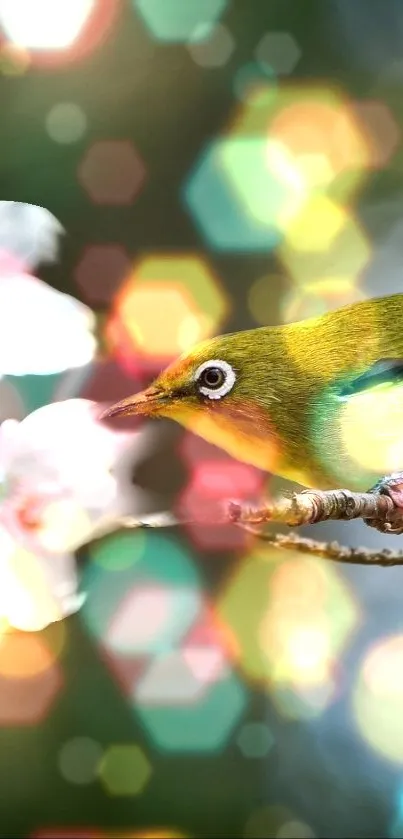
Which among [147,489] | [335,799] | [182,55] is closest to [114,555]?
[147,489]

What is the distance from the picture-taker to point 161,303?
884mm

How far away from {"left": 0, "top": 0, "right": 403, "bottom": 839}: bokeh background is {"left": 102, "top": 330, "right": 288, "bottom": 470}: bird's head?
0.03 metres

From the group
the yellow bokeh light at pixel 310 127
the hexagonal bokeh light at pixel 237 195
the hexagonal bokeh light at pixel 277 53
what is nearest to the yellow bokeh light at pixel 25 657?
the hexagonal bokeh light at pixel 237 195

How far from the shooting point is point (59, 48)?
0.91 m

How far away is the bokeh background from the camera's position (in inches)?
32.0

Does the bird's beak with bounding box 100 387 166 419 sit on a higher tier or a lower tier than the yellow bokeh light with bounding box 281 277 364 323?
lower

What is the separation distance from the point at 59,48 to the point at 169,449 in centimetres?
51

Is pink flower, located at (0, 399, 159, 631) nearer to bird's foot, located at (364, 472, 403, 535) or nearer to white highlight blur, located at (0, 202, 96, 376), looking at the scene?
white highlight blur, located at (0, 202, 96, 376)

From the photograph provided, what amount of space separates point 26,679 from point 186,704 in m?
0.18

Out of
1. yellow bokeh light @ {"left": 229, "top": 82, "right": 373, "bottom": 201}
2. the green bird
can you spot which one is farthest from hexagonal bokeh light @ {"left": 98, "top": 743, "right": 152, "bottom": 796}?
yellow bokeh light @ {"left": 229, "top": 82, "right": 373, "bottom": 201}

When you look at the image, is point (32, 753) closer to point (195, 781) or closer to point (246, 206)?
point (195, 781)

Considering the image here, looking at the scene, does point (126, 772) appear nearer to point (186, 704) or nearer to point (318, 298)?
point (186, 704)

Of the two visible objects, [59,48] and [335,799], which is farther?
[59,48]

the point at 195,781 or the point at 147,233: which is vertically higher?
the point at 147,233
